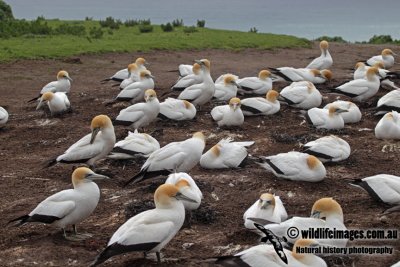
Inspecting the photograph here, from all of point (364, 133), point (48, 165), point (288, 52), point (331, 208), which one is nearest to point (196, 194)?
point (331, 208)

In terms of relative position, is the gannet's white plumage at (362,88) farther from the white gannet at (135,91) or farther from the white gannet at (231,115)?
the white gannet at (135,91)

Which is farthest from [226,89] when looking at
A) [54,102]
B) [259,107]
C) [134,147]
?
[134,147]

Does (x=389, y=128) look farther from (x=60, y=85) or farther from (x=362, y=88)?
(x=60, y=85)

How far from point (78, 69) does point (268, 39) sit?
34.4 ft

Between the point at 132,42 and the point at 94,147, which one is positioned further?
the point at 132,42

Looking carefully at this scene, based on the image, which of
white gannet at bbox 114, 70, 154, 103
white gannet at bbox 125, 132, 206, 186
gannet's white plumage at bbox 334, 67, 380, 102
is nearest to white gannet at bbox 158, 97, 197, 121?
white gannet at bbox 114, 70, 154, 103

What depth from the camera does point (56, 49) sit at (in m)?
21.2

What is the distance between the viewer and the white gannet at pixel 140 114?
11133 mm

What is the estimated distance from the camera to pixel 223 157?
29.5 feet

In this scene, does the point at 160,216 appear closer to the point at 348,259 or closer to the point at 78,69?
the point at 348,259

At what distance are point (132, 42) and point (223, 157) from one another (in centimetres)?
1545

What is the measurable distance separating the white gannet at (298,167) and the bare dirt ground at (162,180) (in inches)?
4.5

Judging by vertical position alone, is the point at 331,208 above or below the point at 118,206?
above

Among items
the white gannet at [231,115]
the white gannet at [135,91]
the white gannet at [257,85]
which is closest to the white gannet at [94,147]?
the white gannet at [231,115]
